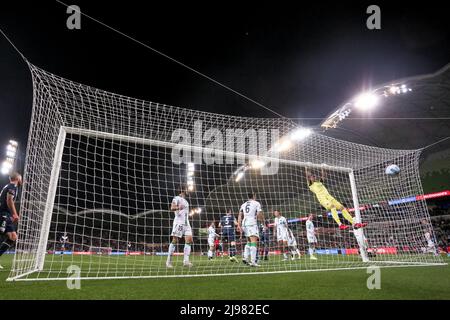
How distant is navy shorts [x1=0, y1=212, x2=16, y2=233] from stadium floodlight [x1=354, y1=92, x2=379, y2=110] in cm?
1946

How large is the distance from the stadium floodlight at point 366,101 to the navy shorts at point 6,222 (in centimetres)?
1946

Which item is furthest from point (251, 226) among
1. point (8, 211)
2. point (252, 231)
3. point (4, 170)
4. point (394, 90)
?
point (4, 170)

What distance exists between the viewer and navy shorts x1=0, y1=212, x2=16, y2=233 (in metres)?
6.23

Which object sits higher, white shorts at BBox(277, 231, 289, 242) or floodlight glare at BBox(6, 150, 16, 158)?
floodlight glare at BBox(6, 150, 16, 158)

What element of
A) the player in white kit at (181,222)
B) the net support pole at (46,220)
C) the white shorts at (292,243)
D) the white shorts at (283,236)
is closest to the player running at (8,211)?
the net support pole at (46,220)

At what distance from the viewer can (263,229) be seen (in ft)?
40.7

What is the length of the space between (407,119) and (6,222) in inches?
1116

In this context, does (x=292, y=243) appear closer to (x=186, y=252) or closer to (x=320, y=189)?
(x=320, y=189)

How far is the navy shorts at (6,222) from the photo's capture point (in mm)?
6235

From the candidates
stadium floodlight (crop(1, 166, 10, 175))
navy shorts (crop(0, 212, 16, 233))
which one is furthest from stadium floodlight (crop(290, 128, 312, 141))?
stadium floodlight (crop(1, 166, 10, 175))

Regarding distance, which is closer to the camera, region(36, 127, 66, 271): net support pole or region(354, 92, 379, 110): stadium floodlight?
region(36, 127, 66, 271): net support pole

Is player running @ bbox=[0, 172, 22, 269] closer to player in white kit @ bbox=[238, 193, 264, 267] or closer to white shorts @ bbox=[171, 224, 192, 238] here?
white shorts @ bbox=[171, 224, 192, 238]

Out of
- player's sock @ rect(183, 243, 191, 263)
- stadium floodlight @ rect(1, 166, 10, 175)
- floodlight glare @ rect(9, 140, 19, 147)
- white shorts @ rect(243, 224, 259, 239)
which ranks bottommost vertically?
player's sock @ rect(183, 243, 191, 263)
